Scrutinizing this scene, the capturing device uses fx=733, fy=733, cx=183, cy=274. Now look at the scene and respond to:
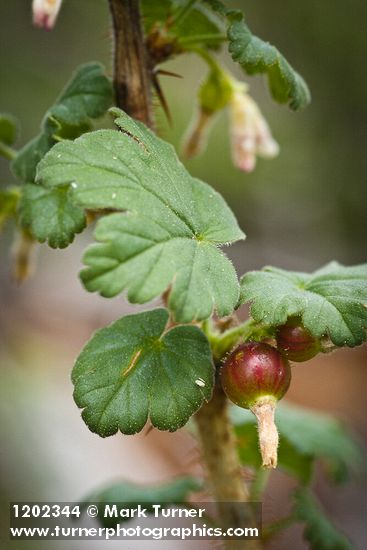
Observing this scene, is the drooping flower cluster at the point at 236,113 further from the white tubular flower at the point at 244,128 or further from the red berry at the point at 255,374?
the red berry at the point at 255,374

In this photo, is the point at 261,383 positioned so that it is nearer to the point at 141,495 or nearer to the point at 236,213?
the point at 141,495

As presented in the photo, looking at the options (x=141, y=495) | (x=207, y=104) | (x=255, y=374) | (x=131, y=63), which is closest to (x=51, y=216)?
(x=131, y=63)

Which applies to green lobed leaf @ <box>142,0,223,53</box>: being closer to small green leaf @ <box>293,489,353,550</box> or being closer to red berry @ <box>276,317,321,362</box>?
red berry @ <box>276,317,321,362</box>

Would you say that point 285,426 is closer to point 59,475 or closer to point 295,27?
point 59,475

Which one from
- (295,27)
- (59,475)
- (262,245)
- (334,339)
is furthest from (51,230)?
(295,27)

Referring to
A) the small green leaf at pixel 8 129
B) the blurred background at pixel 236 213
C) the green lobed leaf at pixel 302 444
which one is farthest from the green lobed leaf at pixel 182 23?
the blurred background at pixel 236 213

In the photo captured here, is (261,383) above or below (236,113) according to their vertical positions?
below
